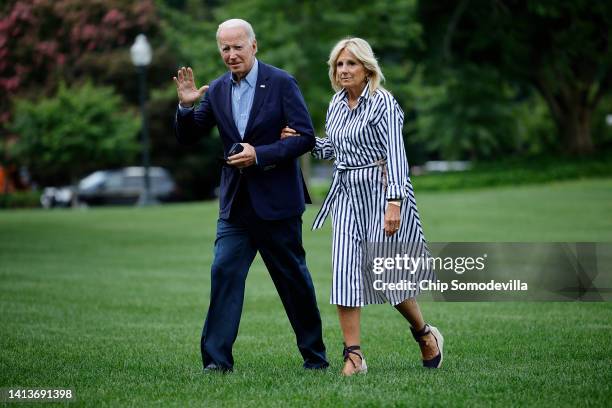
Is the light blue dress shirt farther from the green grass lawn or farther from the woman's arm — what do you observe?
the green grass lawn

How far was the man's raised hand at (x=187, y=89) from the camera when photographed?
23.1 feet

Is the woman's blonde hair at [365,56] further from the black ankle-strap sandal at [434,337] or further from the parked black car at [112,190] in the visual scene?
the parked black car at [112,190]

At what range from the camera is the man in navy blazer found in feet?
22.6

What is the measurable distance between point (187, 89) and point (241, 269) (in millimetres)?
1255

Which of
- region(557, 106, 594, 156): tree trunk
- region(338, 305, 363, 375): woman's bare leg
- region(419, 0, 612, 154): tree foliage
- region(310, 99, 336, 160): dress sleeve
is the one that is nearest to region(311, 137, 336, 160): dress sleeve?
region(310, 99, 336, 160): dress sleeve

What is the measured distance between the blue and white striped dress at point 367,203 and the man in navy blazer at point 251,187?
263mm

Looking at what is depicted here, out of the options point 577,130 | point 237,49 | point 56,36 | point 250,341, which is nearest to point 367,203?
point 237,49

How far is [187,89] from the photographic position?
23.2ft

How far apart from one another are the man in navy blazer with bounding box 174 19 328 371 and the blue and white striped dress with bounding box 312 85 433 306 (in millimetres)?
263

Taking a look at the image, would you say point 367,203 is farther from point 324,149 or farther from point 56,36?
point 56,36

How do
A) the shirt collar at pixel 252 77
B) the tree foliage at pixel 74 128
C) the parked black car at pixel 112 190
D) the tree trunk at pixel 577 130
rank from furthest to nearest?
the parked black car at pixel 112 190
the tree foliage at pixel 74 128
the tree trunk at pixel 577 130
the shirt collar at pixel 252 77

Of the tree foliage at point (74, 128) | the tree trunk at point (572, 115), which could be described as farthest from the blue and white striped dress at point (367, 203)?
the tree foliage at point (74, 128)

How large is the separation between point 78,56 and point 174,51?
680 cm

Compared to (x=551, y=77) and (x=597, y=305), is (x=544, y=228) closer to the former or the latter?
(x=597, y=305)
